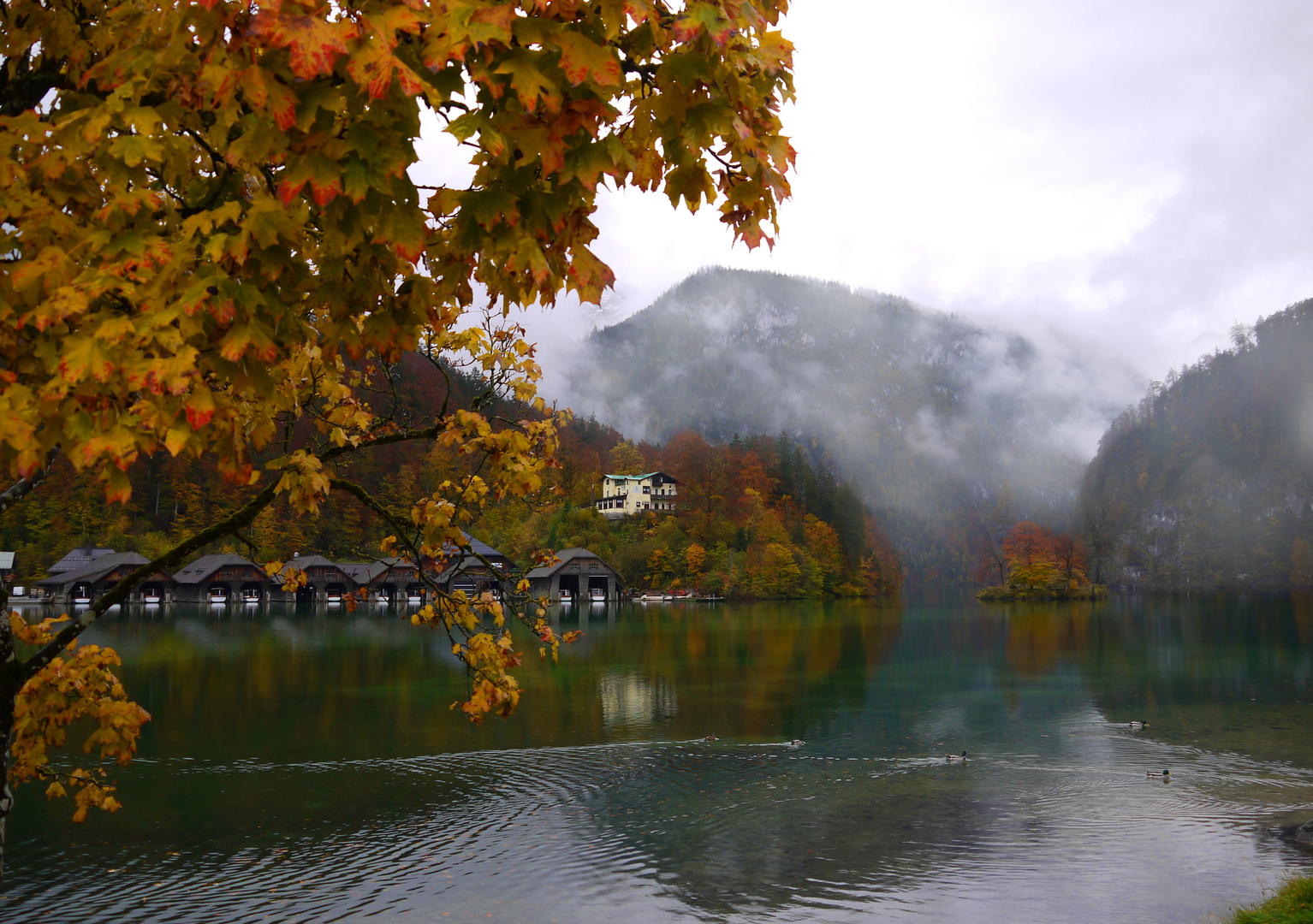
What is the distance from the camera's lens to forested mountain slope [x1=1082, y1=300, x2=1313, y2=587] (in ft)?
505

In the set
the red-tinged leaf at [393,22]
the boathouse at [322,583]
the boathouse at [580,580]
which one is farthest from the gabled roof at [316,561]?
the red-tinged leaf at [393,22]

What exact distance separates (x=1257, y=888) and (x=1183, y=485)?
191 meters

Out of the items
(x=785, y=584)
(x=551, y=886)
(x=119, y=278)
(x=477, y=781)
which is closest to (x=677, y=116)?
(x=119, y=278)

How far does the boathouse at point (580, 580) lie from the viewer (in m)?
89.1

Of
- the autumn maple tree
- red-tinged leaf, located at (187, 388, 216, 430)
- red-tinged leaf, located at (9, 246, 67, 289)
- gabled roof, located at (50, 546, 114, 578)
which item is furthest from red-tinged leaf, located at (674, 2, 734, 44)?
gabled roof, located at (50, 546, 114, 578)

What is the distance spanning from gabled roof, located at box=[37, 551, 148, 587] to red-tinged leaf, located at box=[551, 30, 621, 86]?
87962 millimetres

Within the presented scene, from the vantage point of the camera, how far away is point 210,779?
17.4 meters

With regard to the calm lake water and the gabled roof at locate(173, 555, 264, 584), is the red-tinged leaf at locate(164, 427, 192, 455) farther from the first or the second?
the gabled roof at locate(173, 555, 264, 584)

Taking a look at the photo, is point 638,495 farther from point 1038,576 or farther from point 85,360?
point 85,360

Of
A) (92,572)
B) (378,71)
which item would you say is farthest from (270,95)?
(92,572)

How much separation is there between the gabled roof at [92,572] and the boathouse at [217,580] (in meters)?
5.48

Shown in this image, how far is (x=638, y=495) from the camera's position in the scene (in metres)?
112

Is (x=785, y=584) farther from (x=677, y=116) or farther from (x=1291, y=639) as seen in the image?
(x=677, y=116)

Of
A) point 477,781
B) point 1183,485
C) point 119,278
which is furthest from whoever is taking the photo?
point 1183,485
